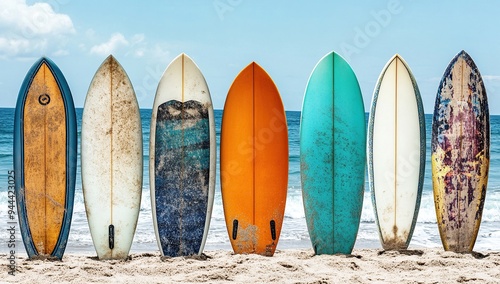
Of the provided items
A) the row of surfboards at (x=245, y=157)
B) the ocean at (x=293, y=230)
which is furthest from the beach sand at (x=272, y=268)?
the ocean at (x=293, y=230)

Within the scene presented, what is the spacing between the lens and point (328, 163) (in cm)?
469

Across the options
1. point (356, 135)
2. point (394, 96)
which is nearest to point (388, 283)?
point (356, 135)

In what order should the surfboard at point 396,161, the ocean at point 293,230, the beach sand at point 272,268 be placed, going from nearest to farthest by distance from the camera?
the beach sand at point 272,268, the surfboard at point 396,161, the ocean at point 293,230

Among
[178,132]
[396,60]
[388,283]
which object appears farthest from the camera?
[396,60]

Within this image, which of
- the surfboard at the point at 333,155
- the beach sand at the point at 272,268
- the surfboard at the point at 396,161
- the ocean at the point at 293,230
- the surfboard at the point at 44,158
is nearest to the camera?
the beach sand at the point at 272,268

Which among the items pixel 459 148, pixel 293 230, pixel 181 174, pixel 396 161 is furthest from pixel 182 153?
pixel 293 230

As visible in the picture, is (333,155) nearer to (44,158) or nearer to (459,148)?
(459,148)

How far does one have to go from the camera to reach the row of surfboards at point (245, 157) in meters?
4.57

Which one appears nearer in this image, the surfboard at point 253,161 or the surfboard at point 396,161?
the surfboard at point 253,161

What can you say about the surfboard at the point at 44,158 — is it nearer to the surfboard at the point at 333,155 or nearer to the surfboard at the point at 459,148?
the surfboard at the point at 333,155

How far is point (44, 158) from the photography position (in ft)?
14.9

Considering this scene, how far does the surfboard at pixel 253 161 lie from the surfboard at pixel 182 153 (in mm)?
138

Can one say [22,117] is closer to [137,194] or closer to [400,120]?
[137,194]

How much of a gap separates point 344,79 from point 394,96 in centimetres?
40
